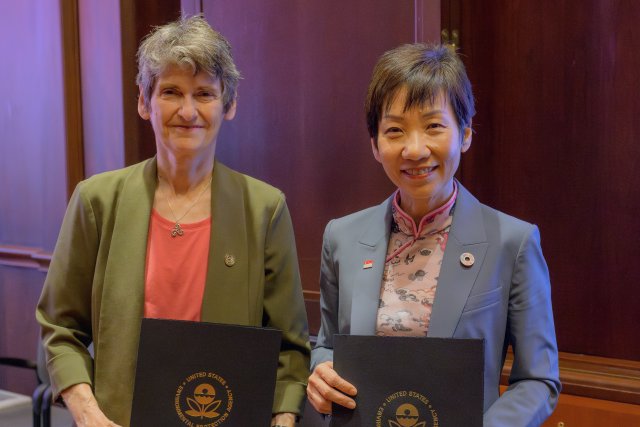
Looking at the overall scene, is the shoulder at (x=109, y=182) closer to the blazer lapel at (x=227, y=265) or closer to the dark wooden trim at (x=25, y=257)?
the blazer lapel at (x=227, y=265)

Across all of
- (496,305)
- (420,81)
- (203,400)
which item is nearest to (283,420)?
(203,400)

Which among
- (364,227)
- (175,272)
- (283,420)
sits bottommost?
(283,420)

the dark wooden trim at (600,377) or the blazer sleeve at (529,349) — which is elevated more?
the blazer sleeve at (529,349)

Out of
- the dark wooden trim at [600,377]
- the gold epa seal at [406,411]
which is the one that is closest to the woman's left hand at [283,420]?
the gold epa seal at [406,411]

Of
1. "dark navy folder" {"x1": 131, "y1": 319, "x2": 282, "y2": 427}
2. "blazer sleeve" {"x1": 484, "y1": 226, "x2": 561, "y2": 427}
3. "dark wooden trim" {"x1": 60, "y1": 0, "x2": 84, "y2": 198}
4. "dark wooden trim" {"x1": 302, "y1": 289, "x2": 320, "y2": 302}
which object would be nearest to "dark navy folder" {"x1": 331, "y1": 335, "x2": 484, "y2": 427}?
"blazer sleeve" {"x1": 484, "y1": 226, "x2": 561, "y2": 427}

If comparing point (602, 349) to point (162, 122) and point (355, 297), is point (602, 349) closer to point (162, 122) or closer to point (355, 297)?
point (355, 297)

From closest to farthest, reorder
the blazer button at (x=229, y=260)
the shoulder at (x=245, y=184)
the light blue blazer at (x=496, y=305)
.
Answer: the light blue blazer at (x=496, y=305), the blazer button at (x=229, y=260), the shoulder at (x=245, y=184)

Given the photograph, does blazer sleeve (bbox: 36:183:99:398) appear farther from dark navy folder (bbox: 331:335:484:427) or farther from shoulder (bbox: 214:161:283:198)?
dark navy folder (bbox: 331:335:484:427)

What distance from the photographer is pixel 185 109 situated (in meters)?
1.91

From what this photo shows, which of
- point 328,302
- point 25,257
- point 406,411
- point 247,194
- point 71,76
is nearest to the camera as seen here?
point 406,411

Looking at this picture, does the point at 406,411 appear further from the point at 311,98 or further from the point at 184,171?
the point at 311,98

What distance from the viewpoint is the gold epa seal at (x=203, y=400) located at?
1675mm

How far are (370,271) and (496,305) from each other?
277 millimetres

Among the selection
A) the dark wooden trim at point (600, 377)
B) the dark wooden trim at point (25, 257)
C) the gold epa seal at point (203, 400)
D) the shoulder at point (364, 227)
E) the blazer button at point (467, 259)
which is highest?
the shoulder at point (364, 227)
